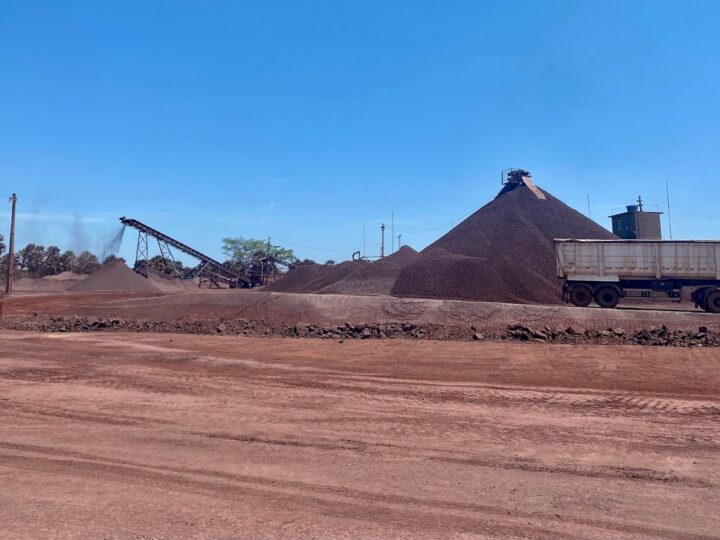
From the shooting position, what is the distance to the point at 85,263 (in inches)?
2813

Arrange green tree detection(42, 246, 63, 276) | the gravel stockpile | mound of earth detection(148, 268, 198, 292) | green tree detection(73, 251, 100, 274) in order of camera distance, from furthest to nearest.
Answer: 1. green tree detection(42, 246, 63, 276)
2. green tree detection(73, 251, 100, 274)
3. mound of earth detection(148, 268, 198, 292)
4. the gravel stockpile

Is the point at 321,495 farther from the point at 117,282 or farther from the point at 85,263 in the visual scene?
the point at 85,263

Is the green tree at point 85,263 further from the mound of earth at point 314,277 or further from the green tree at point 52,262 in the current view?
the mound of earth at point 314,277

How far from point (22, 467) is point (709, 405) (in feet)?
29.7

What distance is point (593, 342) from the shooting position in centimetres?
1705

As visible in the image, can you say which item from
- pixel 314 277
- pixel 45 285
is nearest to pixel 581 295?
pixel 314 277

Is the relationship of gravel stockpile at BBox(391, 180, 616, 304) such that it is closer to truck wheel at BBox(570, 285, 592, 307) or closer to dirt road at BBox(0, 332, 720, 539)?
truck wheel at BBox(570, 285, 592, 307)

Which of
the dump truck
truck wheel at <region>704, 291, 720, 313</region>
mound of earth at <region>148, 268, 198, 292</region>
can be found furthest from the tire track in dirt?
mound of earth at <region>148, 268, 198, 292</region>

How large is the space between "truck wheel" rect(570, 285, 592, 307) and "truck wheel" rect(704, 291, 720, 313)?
5065 mm

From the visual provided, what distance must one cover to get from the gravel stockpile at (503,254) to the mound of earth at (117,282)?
2443 centimetres

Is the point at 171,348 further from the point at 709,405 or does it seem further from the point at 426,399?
the point at 709,405

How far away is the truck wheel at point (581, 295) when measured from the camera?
26.3 metres

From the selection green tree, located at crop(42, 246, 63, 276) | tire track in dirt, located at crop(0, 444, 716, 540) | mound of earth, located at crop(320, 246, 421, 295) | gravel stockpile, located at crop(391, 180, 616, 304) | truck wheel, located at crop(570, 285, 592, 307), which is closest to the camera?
tire track in dirt, located at crop(0, 444, 716, 540)

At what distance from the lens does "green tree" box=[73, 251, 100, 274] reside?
70125 millimetres
